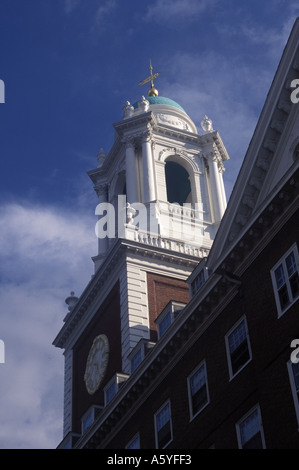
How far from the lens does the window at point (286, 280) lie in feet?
102

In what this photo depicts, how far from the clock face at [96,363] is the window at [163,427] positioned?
13.7 m

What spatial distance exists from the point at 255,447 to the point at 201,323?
710 centimetres

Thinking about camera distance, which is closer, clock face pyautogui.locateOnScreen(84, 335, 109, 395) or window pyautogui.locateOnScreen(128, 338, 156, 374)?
window pyautogui.locateOnScreen(128, 338, 156, 374)

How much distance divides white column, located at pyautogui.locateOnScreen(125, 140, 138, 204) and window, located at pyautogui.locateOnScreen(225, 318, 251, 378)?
1068 inches

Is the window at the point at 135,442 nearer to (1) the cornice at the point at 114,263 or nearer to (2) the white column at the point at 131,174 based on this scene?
(1) the cornice at the point at 114,263

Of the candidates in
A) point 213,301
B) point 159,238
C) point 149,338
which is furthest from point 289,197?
point 159,238

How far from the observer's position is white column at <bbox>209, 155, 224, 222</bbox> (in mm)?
62250

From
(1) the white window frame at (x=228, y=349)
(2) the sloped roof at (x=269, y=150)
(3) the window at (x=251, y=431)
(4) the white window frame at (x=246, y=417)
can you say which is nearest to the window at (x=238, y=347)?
(1) the white window frame at (x=228, y=349)

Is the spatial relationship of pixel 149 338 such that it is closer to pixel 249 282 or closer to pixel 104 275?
pixel 104 275

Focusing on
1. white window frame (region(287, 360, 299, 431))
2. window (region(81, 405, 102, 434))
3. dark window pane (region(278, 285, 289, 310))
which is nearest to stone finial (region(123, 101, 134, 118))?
window (region(81, 405, 102, 434))

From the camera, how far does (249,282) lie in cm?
3397

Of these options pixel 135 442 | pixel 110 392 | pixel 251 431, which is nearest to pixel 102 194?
pixel 110 392

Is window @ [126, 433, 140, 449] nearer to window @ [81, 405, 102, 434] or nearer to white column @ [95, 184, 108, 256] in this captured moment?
window @ [81, 405, 102, 434]

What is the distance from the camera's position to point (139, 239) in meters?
55.1
